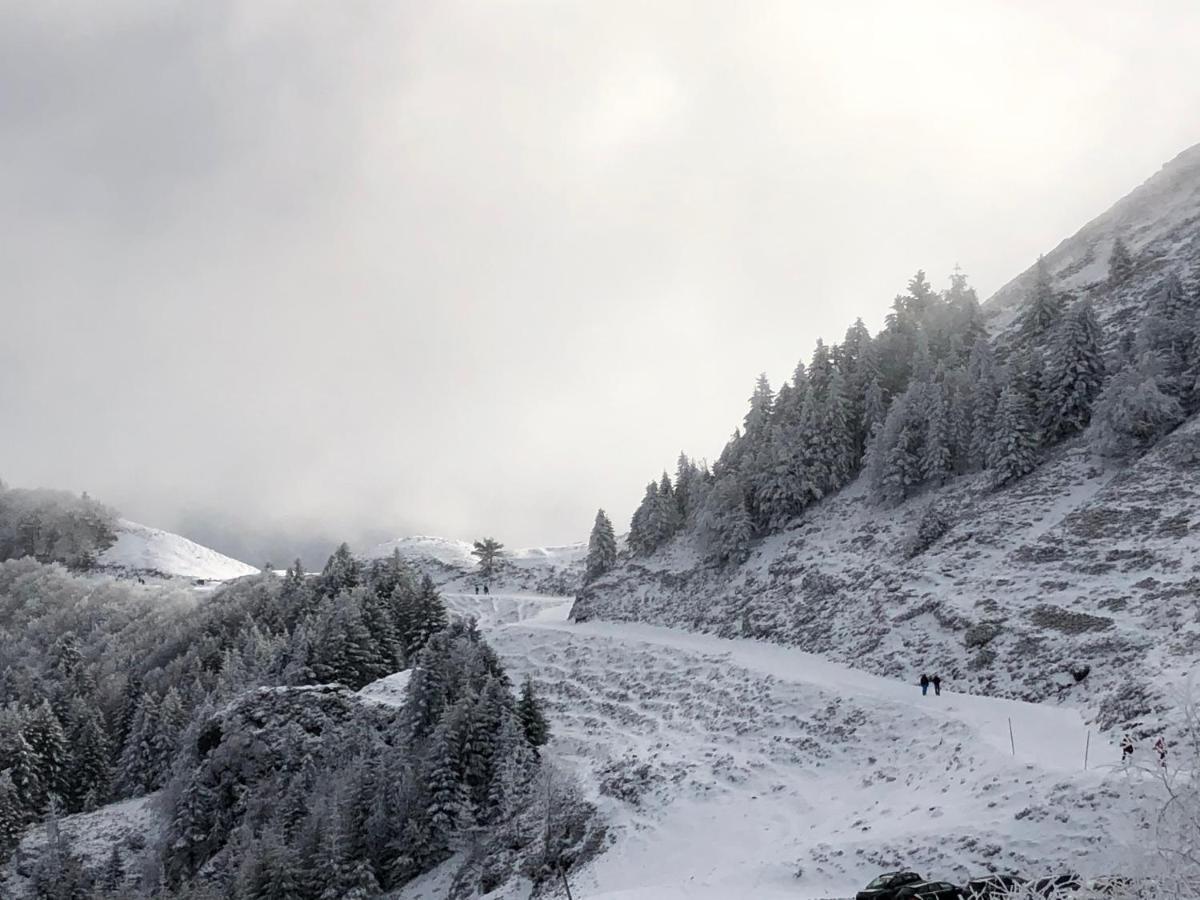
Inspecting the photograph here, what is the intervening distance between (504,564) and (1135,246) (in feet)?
292

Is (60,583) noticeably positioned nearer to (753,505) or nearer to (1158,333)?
(753,505)

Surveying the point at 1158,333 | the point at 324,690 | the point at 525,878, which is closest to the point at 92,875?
the point at 324,690

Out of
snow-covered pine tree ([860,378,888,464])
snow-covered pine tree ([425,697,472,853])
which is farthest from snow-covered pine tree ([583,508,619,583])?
snow-covered pine tree ([425,697,472,853])

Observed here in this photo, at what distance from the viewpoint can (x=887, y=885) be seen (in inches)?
788

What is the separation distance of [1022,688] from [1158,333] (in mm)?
33249

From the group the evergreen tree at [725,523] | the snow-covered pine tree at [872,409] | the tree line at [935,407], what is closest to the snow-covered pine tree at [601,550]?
the tree line at [935,407]

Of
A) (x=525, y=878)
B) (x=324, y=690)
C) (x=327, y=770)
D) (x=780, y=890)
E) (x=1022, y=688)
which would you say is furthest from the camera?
(x=324, y=690)

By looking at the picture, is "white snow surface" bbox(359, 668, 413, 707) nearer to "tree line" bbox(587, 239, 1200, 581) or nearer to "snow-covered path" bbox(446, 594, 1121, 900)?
"snow-covered path" bbox(446, 594, 1121, 900)

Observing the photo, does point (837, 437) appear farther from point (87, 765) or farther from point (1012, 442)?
point (87, 765)

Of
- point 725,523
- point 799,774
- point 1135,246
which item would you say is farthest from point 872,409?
point 799,774

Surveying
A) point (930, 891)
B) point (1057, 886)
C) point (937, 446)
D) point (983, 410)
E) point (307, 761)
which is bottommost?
point (307, 761)

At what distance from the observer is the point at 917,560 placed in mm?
49250

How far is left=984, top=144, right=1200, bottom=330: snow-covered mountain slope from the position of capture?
65688mm

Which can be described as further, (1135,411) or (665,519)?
(665,519)
